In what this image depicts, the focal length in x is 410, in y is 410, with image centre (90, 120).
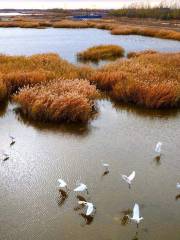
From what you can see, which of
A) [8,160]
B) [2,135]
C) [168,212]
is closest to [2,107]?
[2,135]

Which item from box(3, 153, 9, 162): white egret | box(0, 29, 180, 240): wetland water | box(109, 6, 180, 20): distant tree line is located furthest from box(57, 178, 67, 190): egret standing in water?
box(109, 6, 180, 20): distant tree line

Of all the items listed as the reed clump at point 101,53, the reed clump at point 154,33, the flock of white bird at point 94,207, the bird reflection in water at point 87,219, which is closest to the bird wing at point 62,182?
the flock of white bird at point 94,207

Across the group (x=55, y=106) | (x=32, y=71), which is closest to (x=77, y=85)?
(x=55, y=106)

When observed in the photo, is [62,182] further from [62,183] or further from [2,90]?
[2,90]

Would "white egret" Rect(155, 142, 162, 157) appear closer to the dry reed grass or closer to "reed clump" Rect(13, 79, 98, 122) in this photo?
"reed clump" Rect(13, 79, 98, 122)

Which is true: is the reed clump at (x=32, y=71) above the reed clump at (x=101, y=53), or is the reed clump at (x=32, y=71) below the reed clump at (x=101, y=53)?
above

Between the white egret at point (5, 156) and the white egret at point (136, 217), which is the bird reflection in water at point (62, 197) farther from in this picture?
the white egret at point (5, 156)
